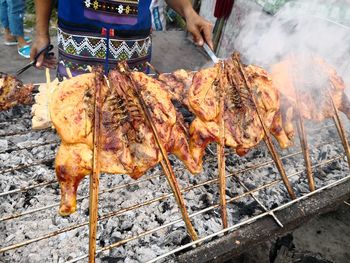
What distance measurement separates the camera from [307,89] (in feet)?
9.93

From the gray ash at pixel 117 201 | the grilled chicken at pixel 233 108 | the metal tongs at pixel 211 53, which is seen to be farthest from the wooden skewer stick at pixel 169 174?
the metal tongs at pixel 211 53

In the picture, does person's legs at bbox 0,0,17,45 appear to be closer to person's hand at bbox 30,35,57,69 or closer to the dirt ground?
the dirt ground

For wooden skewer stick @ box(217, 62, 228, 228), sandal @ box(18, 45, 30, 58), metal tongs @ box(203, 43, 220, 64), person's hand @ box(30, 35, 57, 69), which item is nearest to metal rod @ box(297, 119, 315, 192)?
wooden skewer stick @ box(217, 62, 228, 228)

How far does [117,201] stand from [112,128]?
25.7 inches

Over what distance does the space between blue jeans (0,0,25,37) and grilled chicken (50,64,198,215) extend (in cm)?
555

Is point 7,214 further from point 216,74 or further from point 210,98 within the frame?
point 216,74

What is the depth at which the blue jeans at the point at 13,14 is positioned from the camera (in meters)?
6.45

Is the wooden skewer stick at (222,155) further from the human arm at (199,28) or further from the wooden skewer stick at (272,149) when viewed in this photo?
the human arm at (199,28)

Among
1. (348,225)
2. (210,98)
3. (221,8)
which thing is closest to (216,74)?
(210,98)

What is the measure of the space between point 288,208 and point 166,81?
145 centimetres

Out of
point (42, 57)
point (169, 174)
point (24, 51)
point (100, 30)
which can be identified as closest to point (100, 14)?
point (100, 30)

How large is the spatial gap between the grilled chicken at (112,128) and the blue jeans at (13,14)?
5551 mm

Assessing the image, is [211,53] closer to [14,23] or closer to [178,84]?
[178,84]

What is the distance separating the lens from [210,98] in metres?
2.36
